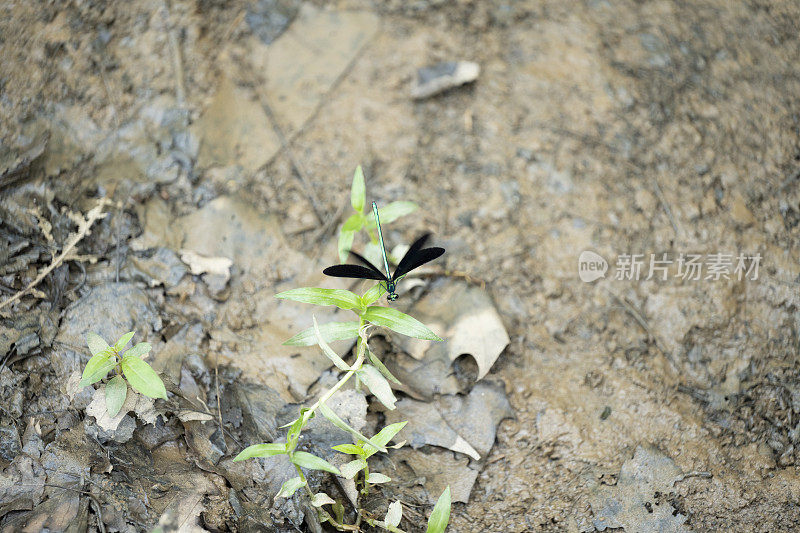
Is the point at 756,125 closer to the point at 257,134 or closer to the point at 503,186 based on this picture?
the point at 503,186

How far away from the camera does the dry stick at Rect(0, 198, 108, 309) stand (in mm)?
2205

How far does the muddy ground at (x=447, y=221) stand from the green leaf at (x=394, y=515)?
197 mm

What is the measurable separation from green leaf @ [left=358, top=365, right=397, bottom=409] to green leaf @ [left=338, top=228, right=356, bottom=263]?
1.71 ft

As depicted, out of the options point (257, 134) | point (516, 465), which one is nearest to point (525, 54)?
point (257, 134)

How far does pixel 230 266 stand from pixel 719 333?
231 centimetres

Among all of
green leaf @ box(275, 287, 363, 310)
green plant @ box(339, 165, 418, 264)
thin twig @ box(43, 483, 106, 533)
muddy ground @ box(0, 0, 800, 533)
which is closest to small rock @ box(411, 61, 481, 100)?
muddy ground @ box(0, 0, 800, 533)

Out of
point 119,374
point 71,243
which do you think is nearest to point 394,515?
point 119,374

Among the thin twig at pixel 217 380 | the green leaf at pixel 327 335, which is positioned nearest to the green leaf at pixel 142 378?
the thin twig at pixel 217 380

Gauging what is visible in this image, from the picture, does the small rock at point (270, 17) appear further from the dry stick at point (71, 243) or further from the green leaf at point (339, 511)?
the green leaf at point (339, 511)

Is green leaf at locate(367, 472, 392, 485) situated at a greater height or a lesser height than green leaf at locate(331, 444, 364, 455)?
lesser

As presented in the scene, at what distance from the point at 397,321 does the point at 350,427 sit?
0.41 metres

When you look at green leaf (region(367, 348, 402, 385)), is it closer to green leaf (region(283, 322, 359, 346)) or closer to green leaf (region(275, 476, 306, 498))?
green leaf (region(283, 322, 359, 346))

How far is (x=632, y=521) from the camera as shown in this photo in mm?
2121

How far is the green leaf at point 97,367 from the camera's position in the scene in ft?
6.24
